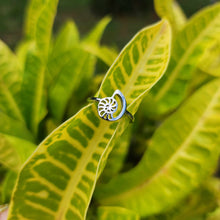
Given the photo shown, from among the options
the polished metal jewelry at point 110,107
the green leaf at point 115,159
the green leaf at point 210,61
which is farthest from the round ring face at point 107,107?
the green leaf at point 210,61

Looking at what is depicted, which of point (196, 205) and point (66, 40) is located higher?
point (66, 40)

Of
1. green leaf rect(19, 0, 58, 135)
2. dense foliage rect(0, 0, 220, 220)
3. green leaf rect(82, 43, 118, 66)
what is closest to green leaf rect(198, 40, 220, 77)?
dense foliage rect(0, 0, 220, 220)

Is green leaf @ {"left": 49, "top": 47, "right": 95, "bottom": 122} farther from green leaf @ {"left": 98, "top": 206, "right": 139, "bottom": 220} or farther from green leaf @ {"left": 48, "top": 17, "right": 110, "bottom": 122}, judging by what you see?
green leaf @ {"left": 98, "top": 206, "right": 139, "bottom": 220}

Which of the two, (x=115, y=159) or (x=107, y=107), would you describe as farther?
(x=115, y=159)

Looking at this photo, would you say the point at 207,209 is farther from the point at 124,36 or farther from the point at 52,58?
the point at 124,36

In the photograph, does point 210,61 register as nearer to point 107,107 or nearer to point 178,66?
point 178,66

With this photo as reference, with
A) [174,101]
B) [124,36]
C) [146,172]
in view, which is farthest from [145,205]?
[124,36]

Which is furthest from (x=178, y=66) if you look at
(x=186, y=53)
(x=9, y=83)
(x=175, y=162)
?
(x=9, y=83)
